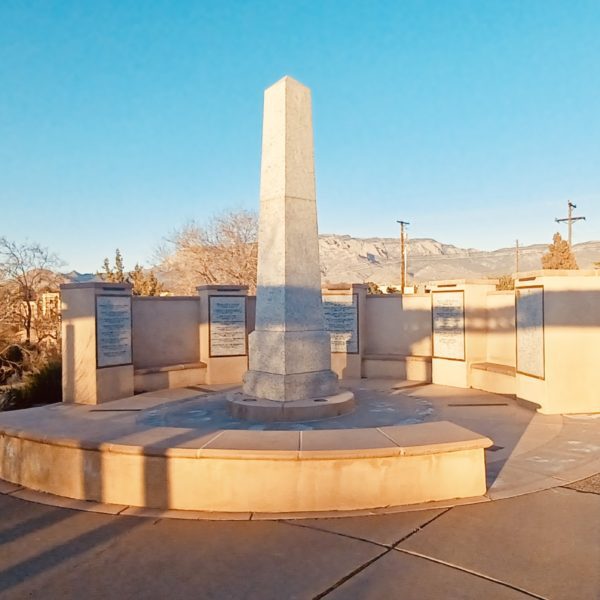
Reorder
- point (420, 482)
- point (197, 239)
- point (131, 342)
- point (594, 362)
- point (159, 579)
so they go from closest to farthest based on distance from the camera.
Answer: point (159, 579) < point (420, 482) < point (594, 362) < point (131, 342) < point (197, 239)

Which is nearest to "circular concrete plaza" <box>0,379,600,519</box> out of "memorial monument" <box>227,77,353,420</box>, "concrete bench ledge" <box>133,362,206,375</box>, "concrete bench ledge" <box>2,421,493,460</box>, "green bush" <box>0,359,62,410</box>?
"concrete bench ledge" <box>2,421,493,460</box>

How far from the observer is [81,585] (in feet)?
10.7

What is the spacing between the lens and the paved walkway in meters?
3.16

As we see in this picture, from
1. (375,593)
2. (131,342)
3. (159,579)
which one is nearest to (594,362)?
(375,593)

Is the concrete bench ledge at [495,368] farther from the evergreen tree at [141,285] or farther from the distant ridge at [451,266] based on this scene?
the distant ridge at [451,266]

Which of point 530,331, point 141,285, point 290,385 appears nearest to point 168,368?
point 290,385

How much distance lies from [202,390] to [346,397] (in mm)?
4152

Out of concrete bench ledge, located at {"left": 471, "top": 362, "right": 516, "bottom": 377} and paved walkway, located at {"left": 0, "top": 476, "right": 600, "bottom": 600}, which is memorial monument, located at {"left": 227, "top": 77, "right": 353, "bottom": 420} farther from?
concrete bench ledge, located at {"left": 471, "top": 362, "right": 516, "bottom": 377}

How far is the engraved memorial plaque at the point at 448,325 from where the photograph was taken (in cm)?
1140

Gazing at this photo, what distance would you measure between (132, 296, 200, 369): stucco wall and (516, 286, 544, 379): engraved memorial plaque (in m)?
7.11

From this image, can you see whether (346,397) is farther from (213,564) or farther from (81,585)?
(81,585)

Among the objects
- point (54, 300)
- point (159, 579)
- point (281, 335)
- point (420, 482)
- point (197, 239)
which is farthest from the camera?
point (197, 239)

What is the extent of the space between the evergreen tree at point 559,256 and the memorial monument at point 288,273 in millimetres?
40045

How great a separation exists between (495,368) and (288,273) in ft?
17.4
